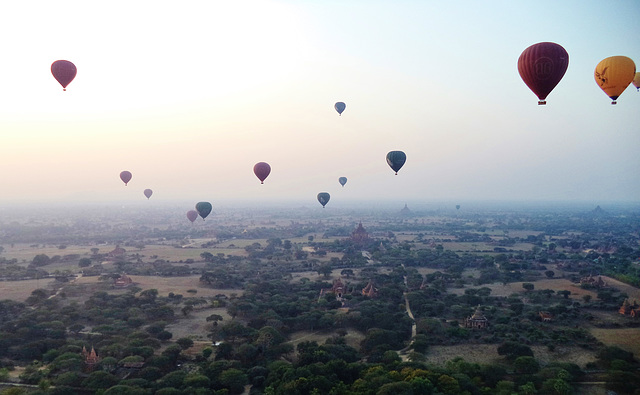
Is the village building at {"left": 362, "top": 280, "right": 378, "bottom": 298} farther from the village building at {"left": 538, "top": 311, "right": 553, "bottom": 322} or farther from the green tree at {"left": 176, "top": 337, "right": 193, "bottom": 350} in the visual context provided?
the green tree at {"left": 176, "top": 337, "right": 193, "bottom": 350}

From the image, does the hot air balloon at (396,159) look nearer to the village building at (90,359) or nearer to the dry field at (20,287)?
the village building at (90,359)

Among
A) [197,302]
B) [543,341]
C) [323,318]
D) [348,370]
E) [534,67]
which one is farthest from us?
[197,302]

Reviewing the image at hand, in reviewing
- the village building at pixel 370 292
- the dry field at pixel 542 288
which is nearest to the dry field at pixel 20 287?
the village building at pixel 370 292

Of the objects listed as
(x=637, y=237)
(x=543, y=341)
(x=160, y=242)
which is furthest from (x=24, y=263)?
(x=637, y=237)

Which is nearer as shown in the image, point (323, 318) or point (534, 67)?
point (534, 67)

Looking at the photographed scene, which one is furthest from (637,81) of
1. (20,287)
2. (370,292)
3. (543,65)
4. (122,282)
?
(20,287)

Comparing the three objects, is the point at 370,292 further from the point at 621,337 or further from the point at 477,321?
the point at 621,337

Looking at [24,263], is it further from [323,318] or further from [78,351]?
[323,318]
